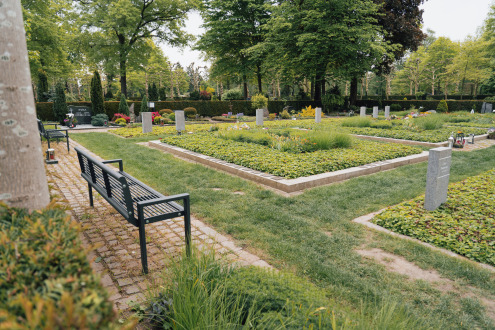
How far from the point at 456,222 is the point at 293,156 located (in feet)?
13.4

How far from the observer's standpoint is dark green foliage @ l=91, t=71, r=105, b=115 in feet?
65.8

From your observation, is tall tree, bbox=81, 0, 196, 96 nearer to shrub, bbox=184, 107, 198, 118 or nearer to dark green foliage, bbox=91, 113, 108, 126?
shrub, bbox=184, 107, 198, 118

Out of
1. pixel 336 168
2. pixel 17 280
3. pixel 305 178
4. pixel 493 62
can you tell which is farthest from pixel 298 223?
pixel 493 62

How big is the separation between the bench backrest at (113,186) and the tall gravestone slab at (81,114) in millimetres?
16785

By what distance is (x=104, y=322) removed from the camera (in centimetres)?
95

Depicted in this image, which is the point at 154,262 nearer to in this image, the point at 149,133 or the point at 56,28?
the point at 149,133

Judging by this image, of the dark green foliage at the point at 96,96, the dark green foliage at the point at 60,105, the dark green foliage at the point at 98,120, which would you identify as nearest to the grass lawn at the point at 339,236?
the dark green foliage at the point at 98,120

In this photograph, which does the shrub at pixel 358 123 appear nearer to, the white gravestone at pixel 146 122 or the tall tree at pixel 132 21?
the white gravestone at pixel 146 122

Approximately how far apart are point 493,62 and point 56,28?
148ft

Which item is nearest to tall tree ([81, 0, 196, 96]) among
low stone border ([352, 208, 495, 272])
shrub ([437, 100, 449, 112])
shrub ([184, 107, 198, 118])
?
shrub ([184, 107, 198, 118])

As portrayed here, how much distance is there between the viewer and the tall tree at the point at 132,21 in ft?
87.8

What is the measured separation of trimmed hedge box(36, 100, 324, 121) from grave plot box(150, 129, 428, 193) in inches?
535

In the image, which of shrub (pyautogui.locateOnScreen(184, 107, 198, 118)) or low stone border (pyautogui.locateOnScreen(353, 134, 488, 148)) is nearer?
low stone border (pyautogui.locateOnScreen(353, 134, 488, 148))

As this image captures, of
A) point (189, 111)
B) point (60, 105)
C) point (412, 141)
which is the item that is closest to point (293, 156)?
point (412, 141)
